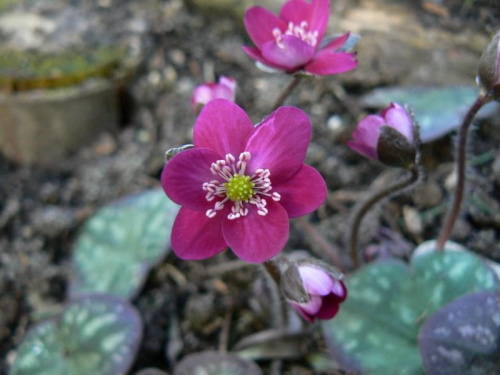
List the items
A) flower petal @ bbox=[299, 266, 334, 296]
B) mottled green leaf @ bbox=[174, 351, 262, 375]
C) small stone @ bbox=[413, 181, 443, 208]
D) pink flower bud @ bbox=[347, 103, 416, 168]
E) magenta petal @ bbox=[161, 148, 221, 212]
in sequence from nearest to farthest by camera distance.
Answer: magenta petal @ bbox=[161, 148, 221, 212]
flower petal @ bbox=[299, 266, 334, 296]
pink flower bud @ bbox=[347, 103, 416, 168]
mottled green leaf @ bbox=[174, 351, 262, 375]
small stone @ bbox=[413, 181, 443, 208]

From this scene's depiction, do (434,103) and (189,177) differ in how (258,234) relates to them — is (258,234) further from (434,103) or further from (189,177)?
(434,103)

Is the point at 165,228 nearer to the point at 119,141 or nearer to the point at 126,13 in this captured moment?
the point at 119,141

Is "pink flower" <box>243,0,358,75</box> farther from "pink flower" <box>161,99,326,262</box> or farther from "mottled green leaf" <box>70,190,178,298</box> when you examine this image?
"mottled green leaf" <box>70,190,178,298</box>

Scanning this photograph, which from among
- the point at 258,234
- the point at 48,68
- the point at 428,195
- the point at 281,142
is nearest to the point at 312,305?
the point at 258,234

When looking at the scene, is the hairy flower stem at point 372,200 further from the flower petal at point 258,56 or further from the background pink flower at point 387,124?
the flower petal at point 258,56

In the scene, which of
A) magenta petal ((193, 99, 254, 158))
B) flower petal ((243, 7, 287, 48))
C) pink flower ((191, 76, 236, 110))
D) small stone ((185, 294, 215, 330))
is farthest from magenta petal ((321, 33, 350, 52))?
small stone ((185, 294, 215, 330))

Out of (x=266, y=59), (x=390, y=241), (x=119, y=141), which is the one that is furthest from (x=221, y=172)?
(x=119, y=141)
